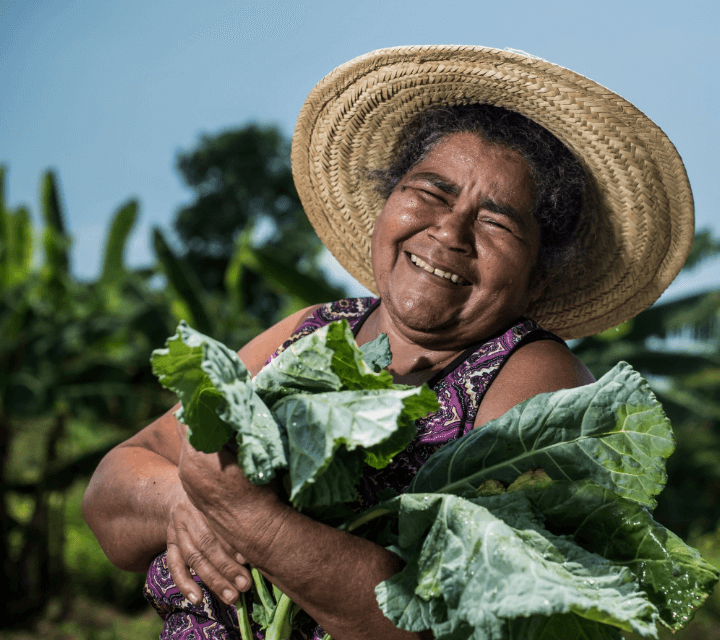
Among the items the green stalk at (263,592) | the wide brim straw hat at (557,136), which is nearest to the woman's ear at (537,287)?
the wide brim straw hat at (557,136)

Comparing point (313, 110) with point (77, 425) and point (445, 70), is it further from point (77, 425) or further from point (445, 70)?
point (77, 425)

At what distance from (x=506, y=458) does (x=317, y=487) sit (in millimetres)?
359

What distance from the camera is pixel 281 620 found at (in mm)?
1254

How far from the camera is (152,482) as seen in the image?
1.55m

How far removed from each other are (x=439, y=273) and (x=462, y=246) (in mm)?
85

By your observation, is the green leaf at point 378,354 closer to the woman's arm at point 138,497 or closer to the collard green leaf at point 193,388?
the collard green leaf at point 193,388

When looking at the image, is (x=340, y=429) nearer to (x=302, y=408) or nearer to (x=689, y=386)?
(x=302, y=408)

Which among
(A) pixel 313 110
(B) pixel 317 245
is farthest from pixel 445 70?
(B) pixel 317 245

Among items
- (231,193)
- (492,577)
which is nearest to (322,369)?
(492,577)

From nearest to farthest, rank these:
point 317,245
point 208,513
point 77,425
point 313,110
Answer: point 208,513 → point 313,110 → point 77,425 → point 317,245

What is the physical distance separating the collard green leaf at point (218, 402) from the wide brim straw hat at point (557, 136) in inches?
43.9

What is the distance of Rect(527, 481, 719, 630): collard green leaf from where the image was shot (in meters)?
1.13

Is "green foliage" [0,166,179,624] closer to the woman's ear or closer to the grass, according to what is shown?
the grass

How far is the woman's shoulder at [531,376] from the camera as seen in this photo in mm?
1462
